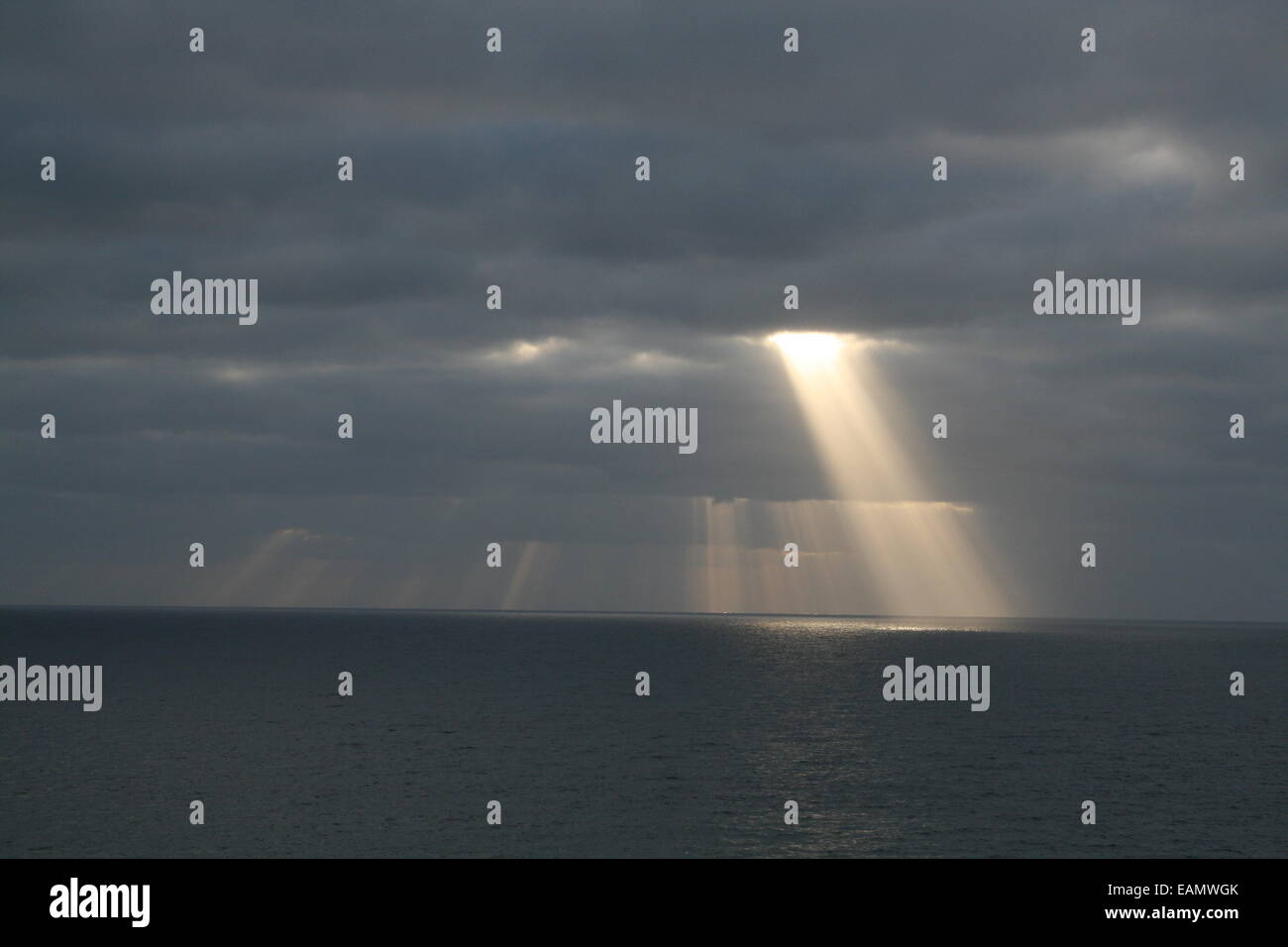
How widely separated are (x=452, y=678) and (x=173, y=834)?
120 m

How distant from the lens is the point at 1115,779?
292 ft

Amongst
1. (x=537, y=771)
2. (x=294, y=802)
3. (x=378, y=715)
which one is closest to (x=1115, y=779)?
(x=537, y=771)

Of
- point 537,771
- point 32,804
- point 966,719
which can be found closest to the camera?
point 32,804

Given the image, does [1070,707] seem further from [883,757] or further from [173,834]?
[173,834]

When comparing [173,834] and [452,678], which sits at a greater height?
[452,678]

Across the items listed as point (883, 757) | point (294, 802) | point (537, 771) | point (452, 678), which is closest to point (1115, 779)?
point (883, 757)

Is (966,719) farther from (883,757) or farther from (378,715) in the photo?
(378,715)

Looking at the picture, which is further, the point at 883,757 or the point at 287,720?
the point at 287,720

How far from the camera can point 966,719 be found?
134125 mm

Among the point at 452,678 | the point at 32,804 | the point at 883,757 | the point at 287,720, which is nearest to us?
the point at 32,804
